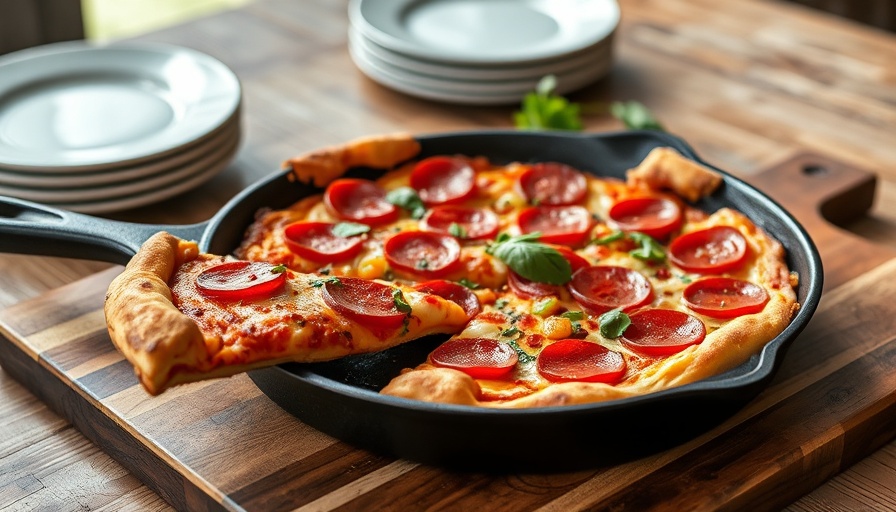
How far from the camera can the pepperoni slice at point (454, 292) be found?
2840mm

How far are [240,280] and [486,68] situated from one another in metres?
1.93

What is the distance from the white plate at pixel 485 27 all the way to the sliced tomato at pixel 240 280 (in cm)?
182

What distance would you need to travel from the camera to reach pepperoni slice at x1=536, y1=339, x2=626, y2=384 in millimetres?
2490

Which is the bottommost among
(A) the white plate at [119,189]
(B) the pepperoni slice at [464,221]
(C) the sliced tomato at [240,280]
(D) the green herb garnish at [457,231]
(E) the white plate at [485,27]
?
(A) the white plate at [119,189]

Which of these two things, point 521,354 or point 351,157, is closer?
point 521,354

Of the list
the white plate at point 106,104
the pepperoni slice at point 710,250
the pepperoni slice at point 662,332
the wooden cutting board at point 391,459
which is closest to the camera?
the wooden cutting board at point 391,459

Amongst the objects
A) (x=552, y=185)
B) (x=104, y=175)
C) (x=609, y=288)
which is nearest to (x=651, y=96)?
(x=552, y=185)

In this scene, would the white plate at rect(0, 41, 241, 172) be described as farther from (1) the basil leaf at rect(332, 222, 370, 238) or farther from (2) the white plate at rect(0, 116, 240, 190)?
(1) the basil leaf at rect(332, 222, 370, 238)

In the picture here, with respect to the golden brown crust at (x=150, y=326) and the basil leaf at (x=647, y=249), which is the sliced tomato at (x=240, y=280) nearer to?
the golden brown crust at (x=150, y=326)

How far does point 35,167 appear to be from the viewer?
342 centimetres

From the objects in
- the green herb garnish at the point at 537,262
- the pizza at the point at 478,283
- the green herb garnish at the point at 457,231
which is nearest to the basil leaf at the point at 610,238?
the pizza at the point at 478,283

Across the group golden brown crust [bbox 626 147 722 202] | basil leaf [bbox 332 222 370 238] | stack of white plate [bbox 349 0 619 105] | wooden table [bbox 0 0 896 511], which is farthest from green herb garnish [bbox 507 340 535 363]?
stack of white plate [bbox 349 0 619 105]

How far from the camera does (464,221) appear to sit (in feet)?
10.8

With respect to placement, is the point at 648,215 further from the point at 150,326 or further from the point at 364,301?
the point at 150,326
